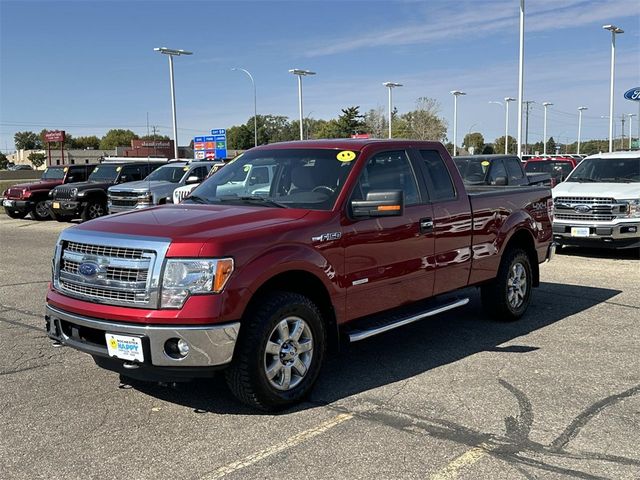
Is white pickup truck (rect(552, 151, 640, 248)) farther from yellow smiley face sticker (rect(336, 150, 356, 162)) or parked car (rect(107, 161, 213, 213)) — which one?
parked car (rect(107, 161, 213, 213))

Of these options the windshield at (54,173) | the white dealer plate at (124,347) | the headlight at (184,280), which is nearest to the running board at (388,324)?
the headlight at (184,280)

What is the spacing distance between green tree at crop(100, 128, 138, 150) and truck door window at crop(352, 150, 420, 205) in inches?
5560

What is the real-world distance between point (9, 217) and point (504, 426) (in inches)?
913

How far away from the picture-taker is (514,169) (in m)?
14.8

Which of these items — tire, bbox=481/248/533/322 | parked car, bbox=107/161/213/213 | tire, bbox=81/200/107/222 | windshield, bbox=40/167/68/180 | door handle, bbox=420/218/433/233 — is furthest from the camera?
windshield, bbox=40/167/68/180

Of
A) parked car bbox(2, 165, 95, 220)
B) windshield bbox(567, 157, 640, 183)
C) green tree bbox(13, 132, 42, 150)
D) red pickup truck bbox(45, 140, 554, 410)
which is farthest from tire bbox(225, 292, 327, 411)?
green tree bbox(13, 132, 42, 150)

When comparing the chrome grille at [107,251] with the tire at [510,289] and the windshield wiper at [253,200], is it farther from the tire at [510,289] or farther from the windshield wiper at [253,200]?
the tire at [510,289]

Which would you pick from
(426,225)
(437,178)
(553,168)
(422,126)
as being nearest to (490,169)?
(553,168)

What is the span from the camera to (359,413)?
4.38 m

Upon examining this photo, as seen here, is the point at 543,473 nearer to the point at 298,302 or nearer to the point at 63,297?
the point at 298,302

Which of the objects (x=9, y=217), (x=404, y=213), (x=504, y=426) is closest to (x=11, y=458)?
(x=504, y=426)

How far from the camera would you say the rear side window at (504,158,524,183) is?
14515mm

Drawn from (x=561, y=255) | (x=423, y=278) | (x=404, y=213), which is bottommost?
(x=561, y=255)

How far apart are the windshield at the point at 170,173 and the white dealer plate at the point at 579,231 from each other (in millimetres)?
11081
